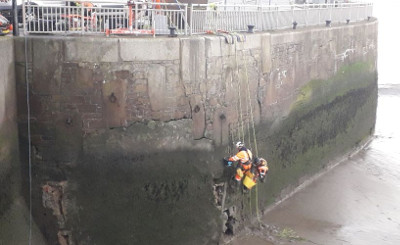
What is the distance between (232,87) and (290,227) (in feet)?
12.5

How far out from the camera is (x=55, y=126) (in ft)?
33.0

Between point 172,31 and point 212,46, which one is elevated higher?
point 172,31

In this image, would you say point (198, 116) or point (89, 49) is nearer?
point (89, 49)

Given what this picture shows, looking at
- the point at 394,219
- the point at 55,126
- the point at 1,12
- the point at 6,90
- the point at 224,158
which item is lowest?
the point at 394,219

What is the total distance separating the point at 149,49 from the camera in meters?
10.4

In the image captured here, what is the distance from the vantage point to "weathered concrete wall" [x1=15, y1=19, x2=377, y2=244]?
10000 millimetres

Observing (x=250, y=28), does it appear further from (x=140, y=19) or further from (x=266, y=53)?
(x=140, y=19)

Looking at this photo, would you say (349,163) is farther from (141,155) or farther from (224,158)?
(141,155)

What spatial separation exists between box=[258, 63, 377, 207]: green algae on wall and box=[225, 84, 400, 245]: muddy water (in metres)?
0.54

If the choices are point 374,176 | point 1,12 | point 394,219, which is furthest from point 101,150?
point 374,176

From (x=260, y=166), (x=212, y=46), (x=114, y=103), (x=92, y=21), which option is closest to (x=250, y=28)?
(x=212, y=46)

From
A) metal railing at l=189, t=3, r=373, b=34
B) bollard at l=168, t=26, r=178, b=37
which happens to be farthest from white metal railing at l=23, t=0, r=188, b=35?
metal railing at l=189, t=3, r=373, b=34

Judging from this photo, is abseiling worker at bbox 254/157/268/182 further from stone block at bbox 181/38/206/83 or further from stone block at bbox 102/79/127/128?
stone block at bbox 102/79/127/128

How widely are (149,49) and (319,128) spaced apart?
833cm
